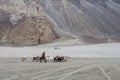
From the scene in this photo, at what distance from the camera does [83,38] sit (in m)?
99.8

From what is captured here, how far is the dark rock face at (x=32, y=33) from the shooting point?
92750 mm

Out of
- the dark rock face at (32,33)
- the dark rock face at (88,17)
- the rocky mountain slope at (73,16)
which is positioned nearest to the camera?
the dark rock face at (32,33)

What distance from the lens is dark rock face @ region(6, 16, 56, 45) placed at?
92750mm

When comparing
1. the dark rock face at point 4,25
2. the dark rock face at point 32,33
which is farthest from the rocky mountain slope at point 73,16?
the dark rock face at point 4,25

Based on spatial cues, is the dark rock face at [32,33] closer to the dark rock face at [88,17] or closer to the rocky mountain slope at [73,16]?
the rocky mountain slope at [73,16]

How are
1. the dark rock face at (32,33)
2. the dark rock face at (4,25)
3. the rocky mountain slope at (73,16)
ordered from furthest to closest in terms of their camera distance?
the rocky mountain slope at (73,16) < the dark rock face at (4,25) < the dark rock face at (32,33)

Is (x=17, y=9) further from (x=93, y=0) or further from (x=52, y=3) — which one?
(x=93, y=0)

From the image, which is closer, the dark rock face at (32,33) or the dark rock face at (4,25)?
the dark rock face at (32,33)

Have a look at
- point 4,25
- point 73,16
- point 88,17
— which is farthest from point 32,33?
point 88,17

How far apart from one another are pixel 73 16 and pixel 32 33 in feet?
79.4

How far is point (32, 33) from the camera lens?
314ft

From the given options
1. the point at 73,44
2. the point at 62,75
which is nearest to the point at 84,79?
the point at 62,75

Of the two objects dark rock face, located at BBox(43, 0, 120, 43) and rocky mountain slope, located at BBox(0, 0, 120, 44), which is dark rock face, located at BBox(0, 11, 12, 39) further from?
dark rock face, located at BBox(43, 0, 120, 43)

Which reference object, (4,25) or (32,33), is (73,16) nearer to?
(32,33)
